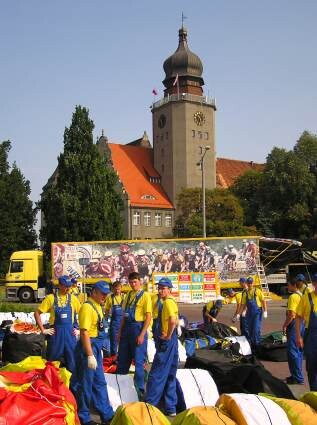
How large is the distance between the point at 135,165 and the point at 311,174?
26.5 meters

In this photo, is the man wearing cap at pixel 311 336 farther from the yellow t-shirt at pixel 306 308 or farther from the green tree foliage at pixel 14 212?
the green tree foliage at pixel 14 212

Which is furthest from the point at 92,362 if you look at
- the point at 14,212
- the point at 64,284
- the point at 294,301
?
the point at 14,212

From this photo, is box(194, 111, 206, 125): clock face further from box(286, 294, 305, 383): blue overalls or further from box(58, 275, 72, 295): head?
box(58, 275, 72, 295): head

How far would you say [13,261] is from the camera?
111ft

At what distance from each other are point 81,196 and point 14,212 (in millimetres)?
20733

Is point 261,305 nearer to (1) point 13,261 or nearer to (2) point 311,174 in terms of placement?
(1) point 13,261

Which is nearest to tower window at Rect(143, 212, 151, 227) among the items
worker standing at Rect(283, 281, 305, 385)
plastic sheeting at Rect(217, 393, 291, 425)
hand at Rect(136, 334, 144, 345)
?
worker standing at Rect(283, 281, 305, 385)

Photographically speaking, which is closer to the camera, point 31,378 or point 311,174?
point 31,378

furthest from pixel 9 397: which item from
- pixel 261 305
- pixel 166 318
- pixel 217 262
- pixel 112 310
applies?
pixel 217 262

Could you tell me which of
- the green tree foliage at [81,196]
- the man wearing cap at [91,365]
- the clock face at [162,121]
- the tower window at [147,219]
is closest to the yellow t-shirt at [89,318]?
the man wearing cap at [91,365]

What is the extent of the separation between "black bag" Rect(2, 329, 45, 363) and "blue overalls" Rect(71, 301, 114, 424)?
12.7 feet

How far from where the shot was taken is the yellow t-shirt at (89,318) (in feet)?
22.5

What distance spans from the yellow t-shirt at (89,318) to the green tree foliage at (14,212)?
5437 cm

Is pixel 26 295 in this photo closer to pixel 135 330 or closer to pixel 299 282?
pixel 299 282
